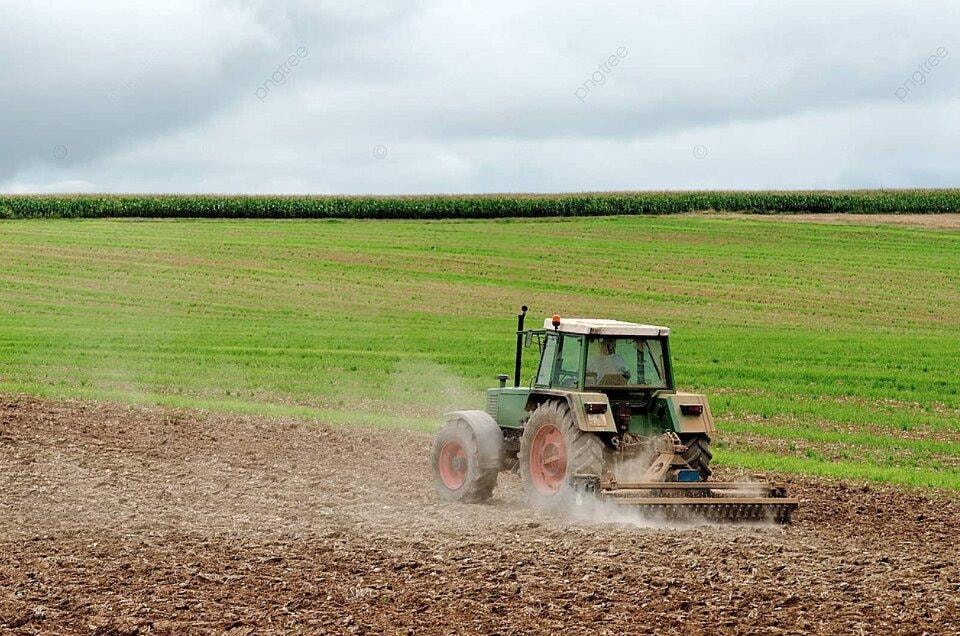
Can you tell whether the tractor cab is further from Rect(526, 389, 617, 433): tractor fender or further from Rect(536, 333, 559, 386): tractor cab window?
Rect(526, 389, 617, 433): tractor fender

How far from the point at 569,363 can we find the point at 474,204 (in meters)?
62.4

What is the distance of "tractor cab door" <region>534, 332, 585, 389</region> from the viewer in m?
14.0

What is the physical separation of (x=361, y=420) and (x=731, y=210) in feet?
191

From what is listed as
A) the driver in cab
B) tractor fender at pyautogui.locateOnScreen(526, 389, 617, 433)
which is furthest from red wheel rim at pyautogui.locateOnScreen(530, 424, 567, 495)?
the driver in cab

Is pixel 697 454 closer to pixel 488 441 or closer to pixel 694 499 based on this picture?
pixel 694 499

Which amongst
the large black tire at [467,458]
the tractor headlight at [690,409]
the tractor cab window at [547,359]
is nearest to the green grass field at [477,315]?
the tractor headlight at [690,409]

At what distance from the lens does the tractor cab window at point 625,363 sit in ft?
45.9

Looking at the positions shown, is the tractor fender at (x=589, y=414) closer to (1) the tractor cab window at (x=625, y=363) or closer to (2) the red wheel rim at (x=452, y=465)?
(1) the tractor cab window at (x=625, y=363)

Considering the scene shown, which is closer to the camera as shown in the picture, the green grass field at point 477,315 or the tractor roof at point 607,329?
the tractor roof at point 607,329

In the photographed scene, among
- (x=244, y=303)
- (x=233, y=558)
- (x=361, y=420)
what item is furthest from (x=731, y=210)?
(x=233, y=558)

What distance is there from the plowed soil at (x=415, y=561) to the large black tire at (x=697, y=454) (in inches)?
45.2

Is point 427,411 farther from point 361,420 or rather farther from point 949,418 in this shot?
point 949,418

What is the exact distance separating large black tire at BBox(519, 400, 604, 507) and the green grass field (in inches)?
258

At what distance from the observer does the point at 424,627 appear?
9195 millimetres
